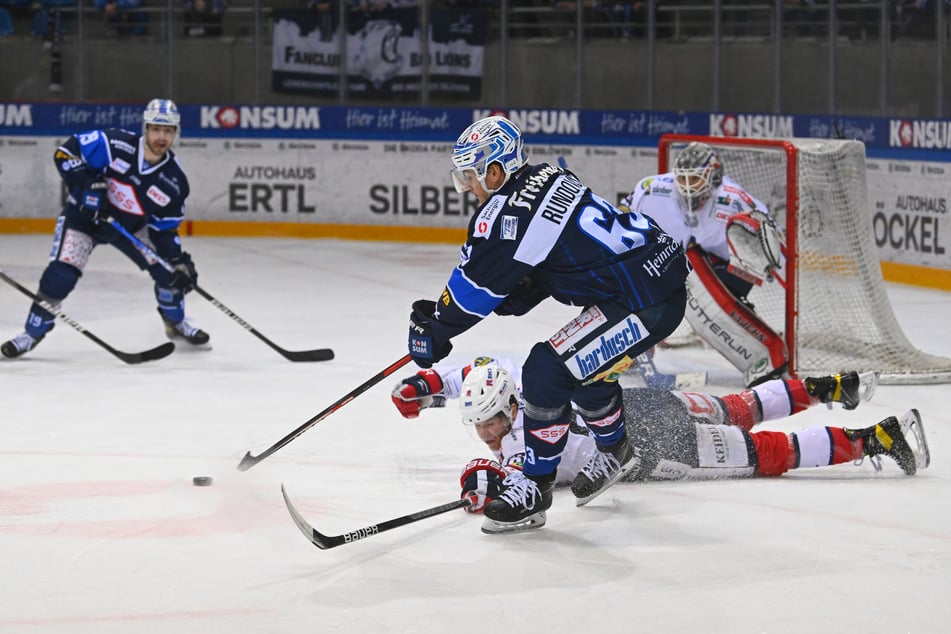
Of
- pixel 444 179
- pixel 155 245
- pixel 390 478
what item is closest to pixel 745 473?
pixel 390 478

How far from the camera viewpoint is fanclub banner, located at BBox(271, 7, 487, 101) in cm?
1148

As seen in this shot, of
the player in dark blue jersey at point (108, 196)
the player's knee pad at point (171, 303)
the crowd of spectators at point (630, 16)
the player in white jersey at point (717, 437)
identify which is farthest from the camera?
the crowd of spectators at point (630, 16)

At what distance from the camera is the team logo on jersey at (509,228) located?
375 cm

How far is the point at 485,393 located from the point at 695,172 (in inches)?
93.8

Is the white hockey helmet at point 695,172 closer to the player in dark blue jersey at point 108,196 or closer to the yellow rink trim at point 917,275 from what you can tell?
the player in dark blue jersey at point 108,196

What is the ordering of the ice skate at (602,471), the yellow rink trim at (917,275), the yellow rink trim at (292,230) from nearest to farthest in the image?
1. the ice skate at (602,471)
2. the yellow rink trim at (917,275)
3. the yellow rink trim at (292,230)

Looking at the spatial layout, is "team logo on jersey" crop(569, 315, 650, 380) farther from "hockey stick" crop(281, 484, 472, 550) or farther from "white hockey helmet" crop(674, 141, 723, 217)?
"white hockey helmet" crop(674, 141, 723, 217)

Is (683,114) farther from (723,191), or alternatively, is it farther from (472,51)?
(723,191)

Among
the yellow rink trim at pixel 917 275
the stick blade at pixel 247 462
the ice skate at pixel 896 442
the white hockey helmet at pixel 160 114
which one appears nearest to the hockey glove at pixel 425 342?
the stick blade at pixel 247 462

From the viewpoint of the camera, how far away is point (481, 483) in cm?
402

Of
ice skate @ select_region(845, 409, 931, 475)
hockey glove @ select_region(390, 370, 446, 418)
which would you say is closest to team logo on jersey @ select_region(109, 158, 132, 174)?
hockey glove @ select_region(390, 370, 446, 418)

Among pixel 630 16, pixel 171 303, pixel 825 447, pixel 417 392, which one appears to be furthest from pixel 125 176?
pixel 630 16

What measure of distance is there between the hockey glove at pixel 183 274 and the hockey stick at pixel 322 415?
2.30 m

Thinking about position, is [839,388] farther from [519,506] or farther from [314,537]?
[314,537]
